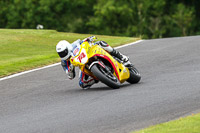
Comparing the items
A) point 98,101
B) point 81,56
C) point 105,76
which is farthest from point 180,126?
point 81,56

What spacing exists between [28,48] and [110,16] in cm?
4459

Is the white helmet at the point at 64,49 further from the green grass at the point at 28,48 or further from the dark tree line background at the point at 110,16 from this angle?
the dark tree line background at the point at 110,16

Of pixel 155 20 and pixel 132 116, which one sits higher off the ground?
pixel 132 116

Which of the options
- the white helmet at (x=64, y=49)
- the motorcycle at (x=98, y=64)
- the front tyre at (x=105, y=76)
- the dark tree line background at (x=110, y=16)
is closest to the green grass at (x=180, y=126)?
the front tyre at (x=105, y=76)

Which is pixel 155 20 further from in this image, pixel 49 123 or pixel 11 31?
pixel 49 123

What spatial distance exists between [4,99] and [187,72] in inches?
164

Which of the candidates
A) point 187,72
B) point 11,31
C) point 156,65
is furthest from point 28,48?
point 187,72

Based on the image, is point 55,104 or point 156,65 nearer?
point 55,104

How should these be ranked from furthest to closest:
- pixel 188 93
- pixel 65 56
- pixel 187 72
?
pixel 187 72, pixel 65 56, pixel 188 93

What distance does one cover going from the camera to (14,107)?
9.79 metres

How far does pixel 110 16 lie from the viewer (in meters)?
65.2

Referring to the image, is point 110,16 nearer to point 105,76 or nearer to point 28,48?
point 28,48

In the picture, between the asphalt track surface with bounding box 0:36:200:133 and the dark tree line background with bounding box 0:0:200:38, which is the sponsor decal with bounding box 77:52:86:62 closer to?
the asphalt track surface with bounding box 0:36:200:133

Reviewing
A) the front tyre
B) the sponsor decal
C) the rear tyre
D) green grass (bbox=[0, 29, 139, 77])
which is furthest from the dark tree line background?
the sponsor decal
